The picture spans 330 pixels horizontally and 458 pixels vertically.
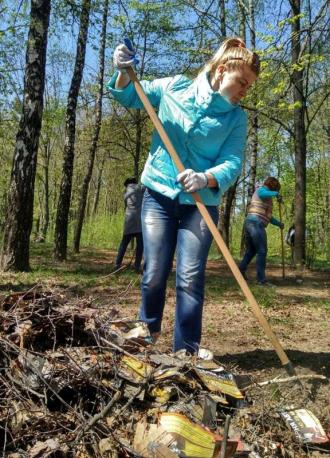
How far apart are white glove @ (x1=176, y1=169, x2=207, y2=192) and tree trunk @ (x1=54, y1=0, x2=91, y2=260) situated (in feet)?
28.5

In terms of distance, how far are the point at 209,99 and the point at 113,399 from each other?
1.85 m

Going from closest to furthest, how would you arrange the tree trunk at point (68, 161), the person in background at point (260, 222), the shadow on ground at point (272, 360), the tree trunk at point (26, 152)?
the shadow on ground at point (272, 360), the tree trunk at point (26, 152), the person in background at point (260, 222), the tree trunk at point (68, 161)

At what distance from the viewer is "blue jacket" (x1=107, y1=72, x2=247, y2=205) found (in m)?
3.04

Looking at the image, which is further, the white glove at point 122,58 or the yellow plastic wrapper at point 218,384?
the white glove at point 122,58

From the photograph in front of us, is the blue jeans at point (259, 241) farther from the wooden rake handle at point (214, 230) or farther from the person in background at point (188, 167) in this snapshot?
the wooden rake handle at point (214, 230)

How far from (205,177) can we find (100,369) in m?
1.27

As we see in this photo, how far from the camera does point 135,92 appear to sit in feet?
10.5

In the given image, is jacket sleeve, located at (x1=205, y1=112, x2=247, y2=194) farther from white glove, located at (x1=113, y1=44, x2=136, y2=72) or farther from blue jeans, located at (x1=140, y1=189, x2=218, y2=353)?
white glove, located at (x1=113, y1=44, x2=136, y2=72)

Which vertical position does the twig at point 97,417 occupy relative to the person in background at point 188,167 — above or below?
below

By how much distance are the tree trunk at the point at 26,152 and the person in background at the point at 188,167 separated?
5.55 metres

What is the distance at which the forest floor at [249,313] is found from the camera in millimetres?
3602

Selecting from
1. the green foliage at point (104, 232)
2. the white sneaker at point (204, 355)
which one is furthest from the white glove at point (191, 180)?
the green foliage at point (104, 232)

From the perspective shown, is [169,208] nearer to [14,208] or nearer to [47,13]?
[14,208]

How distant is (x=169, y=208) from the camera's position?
10.3ft
